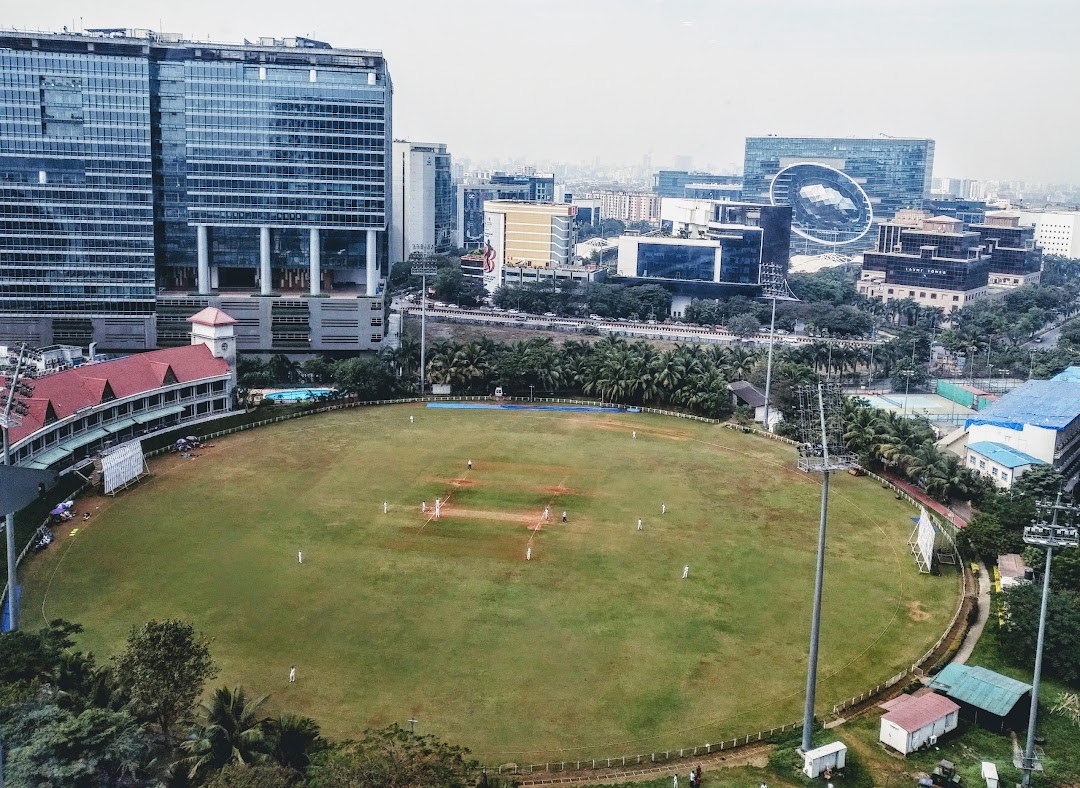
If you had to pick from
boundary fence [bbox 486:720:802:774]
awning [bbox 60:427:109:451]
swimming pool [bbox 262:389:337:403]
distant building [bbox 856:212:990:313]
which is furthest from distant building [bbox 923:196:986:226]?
boundary fence [bbox 486:720:802:774]

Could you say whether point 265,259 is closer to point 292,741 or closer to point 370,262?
point 370,262

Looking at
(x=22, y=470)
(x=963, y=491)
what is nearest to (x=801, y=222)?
(x=963, y=491)

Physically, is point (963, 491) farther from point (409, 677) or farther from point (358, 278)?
point (358, 278)

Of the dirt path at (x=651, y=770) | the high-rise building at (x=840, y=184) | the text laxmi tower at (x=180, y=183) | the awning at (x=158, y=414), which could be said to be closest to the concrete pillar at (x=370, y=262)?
the text laxmi tower at (x=180, y=183)

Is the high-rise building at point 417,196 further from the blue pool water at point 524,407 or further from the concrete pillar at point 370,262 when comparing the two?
the blue pool water at point 524,407

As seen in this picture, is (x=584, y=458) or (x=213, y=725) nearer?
(x=213, y=725)

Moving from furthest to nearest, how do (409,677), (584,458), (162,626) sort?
(584,458) → (409,677) → (162,626)

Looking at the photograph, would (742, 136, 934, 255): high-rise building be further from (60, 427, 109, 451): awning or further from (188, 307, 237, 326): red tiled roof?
(60, 427, 109, 451): awning
